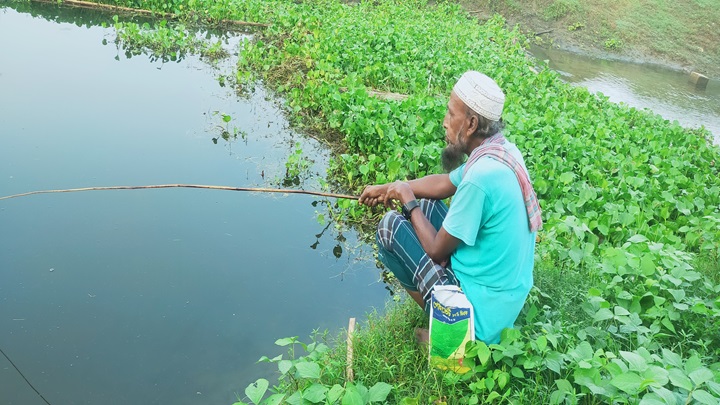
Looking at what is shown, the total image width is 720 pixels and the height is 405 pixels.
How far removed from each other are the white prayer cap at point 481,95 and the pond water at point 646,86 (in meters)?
7.27

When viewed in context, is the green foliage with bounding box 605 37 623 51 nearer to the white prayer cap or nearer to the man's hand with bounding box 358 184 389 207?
the man's hand with bounding box 358 184 389 207

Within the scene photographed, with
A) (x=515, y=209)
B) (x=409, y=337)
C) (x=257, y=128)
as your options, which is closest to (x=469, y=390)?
(x=409, y=337)

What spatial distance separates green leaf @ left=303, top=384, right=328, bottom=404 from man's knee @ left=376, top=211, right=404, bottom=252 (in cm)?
80

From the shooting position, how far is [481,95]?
2.41m

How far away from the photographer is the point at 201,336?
3254 millimetres

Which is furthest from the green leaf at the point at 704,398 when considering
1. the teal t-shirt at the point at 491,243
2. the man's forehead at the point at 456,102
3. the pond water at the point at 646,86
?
the pond water at the point at 646,86

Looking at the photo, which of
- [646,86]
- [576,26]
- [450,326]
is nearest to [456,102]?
[450,326]

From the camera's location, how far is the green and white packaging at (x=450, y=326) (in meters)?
2.43

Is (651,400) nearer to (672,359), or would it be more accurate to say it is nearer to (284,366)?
(672,359)

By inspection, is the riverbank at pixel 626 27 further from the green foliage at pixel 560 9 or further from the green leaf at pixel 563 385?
the green leaf at pixel 563 385

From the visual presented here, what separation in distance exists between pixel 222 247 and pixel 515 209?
2.31 m

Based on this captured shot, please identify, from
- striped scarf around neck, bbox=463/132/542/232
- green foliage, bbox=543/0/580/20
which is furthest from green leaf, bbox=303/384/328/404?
green foliage, bbox=543/0/580/20

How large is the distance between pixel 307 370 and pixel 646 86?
10.1m

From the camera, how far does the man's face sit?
250cm
